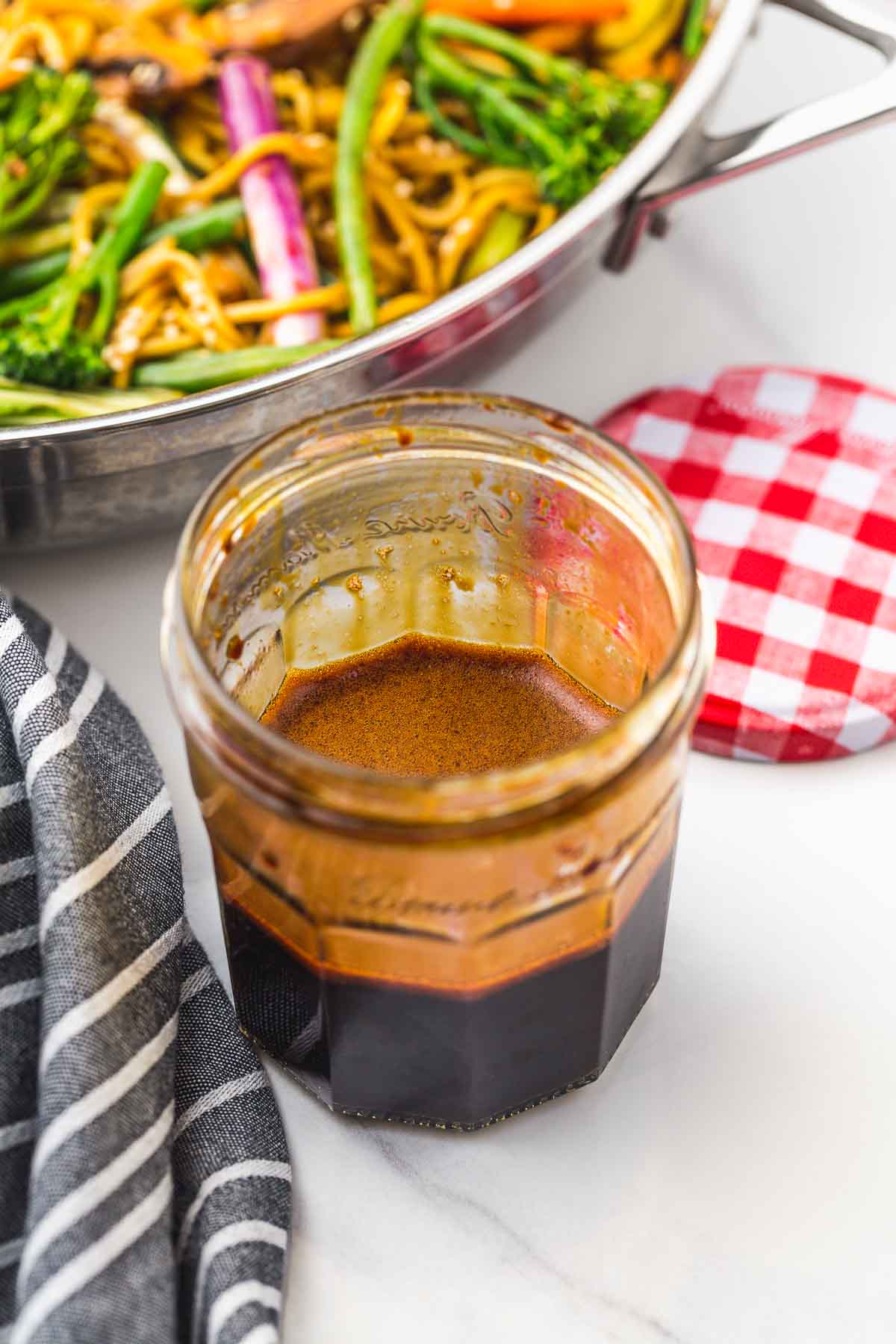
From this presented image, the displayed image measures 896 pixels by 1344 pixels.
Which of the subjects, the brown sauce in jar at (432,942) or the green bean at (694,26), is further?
the green bean at (694,26)

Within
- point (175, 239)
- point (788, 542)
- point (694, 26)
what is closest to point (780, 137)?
point (788, 542)

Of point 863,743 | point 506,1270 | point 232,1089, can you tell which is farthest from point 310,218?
point 506,1270

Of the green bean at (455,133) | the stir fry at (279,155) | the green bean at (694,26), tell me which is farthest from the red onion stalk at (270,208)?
the green bean at (694,26)

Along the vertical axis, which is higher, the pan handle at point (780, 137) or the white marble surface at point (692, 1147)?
the pan handle at point (780, 137)

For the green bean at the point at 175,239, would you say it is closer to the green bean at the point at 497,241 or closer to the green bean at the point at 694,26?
the green bean at the point at 497,241

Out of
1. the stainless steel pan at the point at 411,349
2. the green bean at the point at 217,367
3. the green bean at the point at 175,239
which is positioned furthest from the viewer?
the green bean at the point at 175,239

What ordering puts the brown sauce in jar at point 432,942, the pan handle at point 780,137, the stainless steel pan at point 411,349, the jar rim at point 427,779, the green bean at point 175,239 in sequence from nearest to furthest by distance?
the jar rim at point 427,779, the brown sauce in jar at point 432,942, the stainless steel pan at point 411,349, the pan handle at point 780,137, the green bean at point 175,239

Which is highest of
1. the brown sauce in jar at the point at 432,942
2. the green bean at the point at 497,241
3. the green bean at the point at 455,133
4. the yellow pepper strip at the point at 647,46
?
the yellow pepper strip at the point at 647,46
